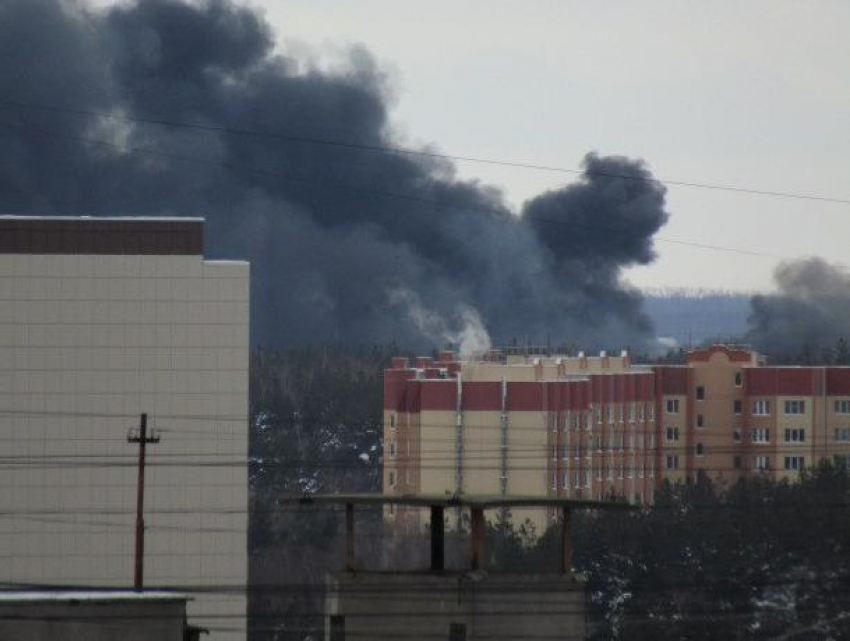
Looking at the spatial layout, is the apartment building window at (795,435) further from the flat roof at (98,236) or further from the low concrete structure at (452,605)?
the low concrete structure at (452,605)

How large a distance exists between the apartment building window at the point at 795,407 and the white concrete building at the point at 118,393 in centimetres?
2848

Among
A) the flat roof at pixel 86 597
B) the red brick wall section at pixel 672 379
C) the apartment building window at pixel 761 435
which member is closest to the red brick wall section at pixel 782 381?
the apartment building window at pixel 761 435

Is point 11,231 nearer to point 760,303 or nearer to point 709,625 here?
point 709,625

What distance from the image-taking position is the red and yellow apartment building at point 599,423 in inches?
2534

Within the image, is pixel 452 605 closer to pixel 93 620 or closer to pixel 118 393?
pixel 93 620

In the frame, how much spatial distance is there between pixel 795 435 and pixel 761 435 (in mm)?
1097

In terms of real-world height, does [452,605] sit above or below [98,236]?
below

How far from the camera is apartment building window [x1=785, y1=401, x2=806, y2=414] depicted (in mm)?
74312

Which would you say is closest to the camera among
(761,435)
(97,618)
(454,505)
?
(97,618)

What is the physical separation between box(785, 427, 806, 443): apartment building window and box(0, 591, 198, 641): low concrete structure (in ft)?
168

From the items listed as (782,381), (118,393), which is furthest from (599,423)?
(118,393)

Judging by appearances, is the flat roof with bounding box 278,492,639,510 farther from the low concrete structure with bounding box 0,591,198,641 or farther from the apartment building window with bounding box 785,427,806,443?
the apartment building window with bounding box 785,427,806,443

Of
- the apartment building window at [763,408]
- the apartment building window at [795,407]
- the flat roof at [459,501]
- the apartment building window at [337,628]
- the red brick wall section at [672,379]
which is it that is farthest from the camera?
the red brick wall section at [672,379]

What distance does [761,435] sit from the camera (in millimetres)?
74875
